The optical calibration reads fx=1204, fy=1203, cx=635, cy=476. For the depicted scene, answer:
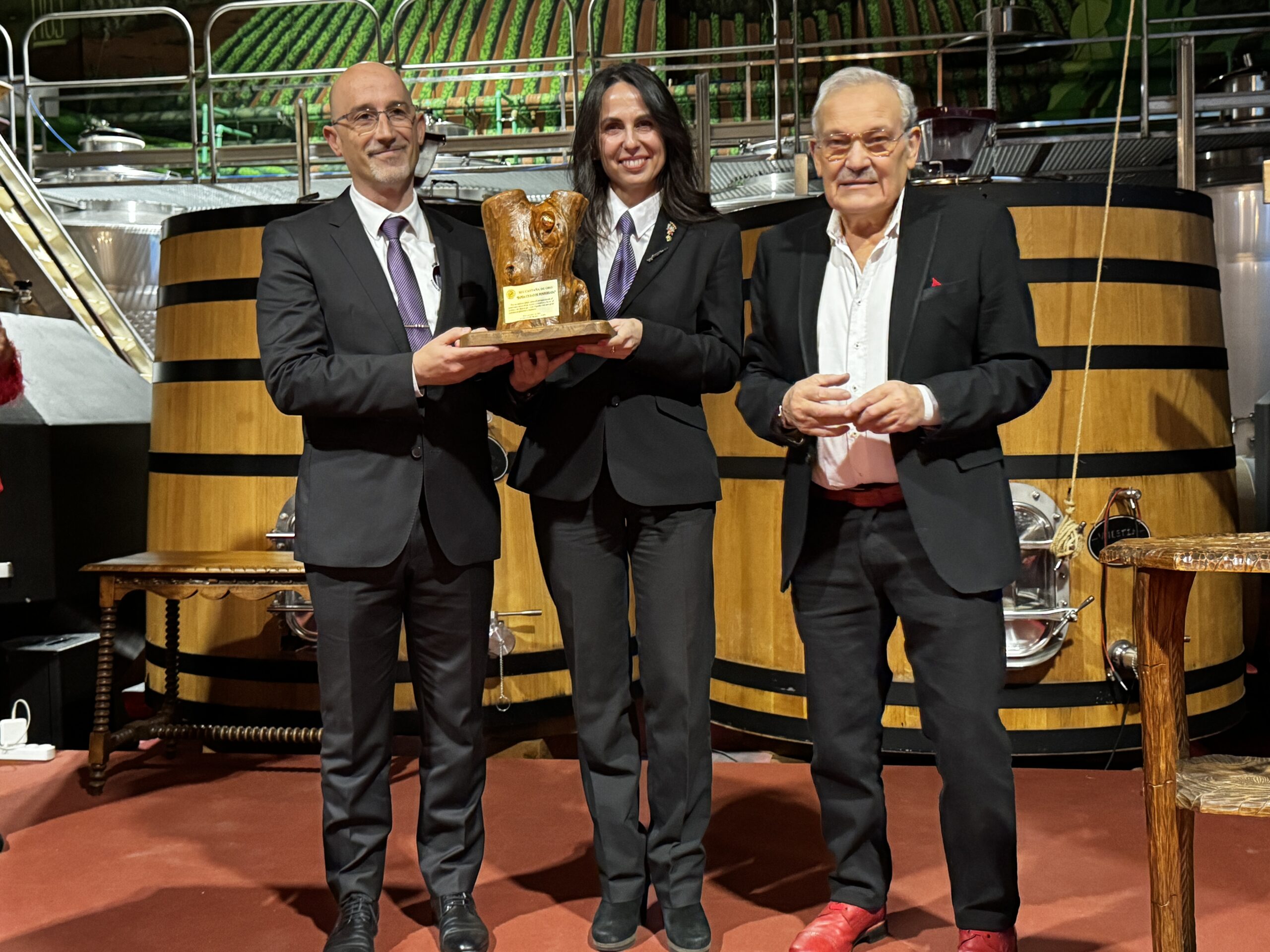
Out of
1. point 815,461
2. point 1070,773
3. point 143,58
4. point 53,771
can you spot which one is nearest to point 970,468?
point 815,461

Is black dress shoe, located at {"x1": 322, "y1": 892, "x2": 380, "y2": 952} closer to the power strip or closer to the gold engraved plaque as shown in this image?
the gold engraved plaque

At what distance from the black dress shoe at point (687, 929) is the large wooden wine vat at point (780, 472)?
4.13ft

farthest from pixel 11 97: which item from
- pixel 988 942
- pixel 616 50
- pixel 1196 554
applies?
pixel 1196 554

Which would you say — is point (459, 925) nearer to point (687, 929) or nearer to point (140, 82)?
point (687, 929)

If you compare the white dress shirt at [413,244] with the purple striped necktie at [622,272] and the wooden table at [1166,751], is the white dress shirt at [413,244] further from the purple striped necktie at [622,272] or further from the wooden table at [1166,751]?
the wooden table at [1166,751]

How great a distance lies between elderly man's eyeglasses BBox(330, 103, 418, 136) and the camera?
231 centimetres

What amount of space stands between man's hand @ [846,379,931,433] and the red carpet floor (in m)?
1.07

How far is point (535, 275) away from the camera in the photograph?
2.18 m

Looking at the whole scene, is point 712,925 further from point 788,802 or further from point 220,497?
point 220,497

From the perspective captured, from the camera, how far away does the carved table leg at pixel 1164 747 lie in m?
1.86

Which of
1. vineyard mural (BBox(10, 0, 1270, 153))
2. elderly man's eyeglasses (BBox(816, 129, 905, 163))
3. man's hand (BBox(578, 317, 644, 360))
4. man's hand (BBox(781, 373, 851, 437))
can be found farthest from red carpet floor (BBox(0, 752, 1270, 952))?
vineyard mural (BBox(10, 0, 1270, 153))

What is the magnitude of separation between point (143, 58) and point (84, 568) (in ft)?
34.7

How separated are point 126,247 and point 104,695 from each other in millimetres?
5549

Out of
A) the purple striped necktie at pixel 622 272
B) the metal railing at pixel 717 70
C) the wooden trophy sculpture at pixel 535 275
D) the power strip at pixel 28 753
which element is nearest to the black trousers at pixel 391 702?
the wooden trophy sculpture at pixel 535 275
